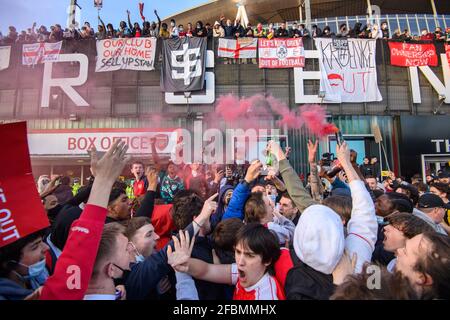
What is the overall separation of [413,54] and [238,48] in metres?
8.72

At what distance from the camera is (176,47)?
1471 centimetres

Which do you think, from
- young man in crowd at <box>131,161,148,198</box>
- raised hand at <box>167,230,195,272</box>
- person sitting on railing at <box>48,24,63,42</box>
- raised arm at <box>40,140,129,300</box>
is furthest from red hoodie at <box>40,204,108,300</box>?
person sitting on railing at <box>48,24,63,42</box>

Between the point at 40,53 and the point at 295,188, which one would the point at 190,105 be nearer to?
the point at 40,53

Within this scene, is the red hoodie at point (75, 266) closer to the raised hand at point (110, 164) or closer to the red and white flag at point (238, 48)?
the raised hand at point (110, 164)

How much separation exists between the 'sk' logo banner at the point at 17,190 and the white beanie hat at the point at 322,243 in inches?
61.3

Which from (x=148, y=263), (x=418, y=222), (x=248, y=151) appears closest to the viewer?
(x=148, y=263)

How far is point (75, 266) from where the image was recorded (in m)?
1.54

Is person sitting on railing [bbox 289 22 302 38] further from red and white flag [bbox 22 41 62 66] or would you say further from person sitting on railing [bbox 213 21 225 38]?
red and white flag [bbox 22 41 62 66]

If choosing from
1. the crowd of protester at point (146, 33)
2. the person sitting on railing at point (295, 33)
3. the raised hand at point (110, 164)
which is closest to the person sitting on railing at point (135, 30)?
the crowd of protester at point (146, 33)

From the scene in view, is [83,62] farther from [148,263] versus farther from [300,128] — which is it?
[148,263]

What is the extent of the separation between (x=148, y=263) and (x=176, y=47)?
46.0ft

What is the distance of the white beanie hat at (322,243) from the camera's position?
179cm

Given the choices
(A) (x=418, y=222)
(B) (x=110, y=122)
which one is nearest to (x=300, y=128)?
(B) (x=110, y=122)
